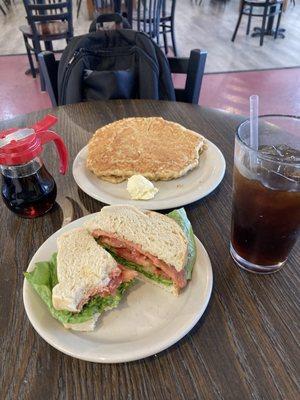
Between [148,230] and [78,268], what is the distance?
0.52ft

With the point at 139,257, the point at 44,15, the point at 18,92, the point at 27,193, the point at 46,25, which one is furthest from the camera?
the point at 46,25

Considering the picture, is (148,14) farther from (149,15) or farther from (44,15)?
(44,15)

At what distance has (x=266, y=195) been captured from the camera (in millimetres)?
599

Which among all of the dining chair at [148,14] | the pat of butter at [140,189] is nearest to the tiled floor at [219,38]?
the dining chair at [148,14]

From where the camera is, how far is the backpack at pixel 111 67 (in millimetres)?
1375

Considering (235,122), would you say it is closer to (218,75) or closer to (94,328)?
(94,328)

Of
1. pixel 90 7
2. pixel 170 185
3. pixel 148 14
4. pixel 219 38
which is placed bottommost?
pixel 219 38

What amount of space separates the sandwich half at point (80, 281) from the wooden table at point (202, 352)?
7cm

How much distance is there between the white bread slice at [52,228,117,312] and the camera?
1.79 feet

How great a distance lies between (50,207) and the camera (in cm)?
84

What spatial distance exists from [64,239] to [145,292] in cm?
19

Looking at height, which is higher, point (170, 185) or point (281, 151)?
point (281, 151)

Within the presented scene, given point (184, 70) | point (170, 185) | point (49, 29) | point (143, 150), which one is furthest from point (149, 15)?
point (170, 185)

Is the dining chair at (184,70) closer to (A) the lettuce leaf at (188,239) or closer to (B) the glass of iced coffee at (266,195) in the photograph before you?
(B) the glass of iced coffee at (266,195)
